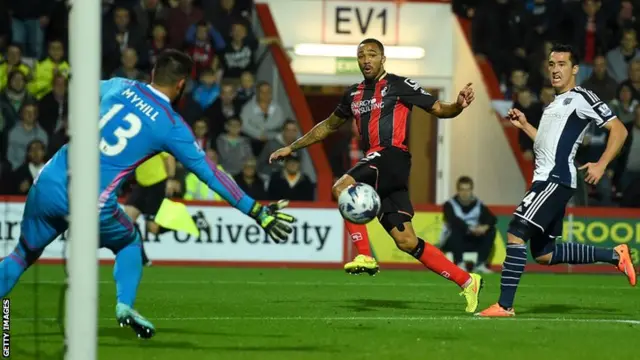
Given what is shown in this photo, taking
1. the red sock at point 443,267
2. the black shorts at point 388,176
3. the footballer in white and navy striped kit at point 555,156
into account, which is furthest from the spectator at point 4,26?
the footballer in white and navy striped kit at point 555,156

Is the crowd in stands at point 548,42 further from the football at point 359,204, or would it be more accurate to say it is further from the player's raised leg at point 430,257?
the football at point 359,204

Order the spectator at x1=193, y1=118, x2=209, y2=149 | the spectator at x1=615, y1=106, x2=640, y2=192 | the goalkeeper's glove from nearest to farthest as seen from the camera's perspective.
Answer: the goalkeeper's glove
the spectator at x1=193, y1=118, x2=209, y2=149
the spectator at x1=615, y1=106, x2=640, y2=192

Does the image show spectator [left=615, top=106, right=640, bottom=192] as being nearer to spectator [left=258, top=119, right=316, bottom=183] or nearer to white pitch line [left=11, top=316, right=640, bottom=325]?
spectator [left=258, top=119, right=316, bottom=183]

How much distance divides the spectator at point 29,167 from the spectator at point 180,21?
117 inches

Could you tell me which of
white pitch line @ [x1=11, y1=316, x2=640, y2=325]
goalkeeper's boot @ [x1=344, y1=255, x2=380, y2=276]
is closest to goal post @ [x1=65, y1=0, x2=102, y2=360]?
white pitch line @ [x1=11, y1=316, x2=640, y2=325]

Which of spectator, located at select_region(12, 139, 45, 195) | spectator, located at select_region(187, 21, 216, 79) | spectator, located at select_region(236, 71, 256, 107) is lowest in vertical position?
spectator, located at select_region(12, 139, 45, 195)

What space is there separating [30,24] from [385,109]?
333 inches

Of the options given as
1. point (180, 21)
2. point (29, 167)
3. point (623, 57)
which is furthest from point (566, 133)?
point (623, 57)

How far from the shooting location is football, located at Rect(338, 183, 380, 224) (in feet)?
33.5

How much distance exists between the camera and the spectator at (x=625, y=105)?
19.1 m

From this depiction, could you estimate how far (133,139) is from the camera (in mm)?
7883

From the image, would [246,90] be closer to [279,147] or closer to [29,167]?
[279,147]

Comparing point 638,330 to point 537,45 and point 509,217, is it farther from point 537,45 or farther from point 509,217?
point 537,45

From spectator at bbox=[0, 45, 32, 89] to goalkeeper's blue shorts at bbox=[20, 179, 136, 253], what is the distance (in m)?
8.93
